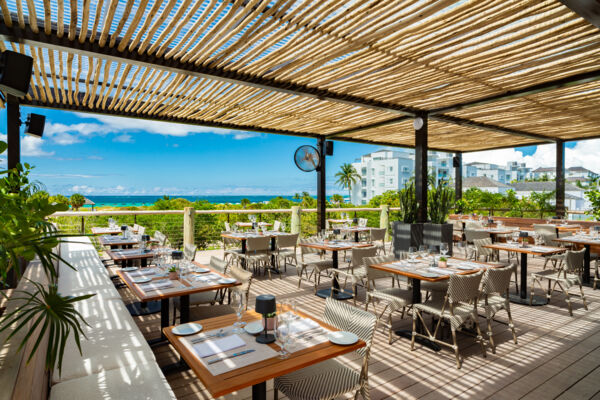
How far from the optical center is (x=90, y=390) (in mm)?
1931

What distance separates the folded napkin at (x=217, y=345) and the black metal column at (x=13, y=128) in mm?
4945

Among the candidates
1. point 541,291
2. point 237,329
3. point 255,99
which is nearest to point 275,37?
point 255,99

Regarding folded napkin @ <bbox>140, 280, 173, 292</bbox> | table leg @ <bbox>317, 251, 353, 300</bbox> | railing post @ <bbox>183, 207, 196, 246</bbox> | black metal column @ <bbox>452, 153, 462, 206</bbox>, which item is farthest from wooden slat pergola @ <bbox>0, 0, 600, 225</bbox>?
black metal column @ <bbox>452, 153, 462, 206</bbox>

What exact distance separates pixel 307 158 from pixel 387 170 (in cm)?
6927

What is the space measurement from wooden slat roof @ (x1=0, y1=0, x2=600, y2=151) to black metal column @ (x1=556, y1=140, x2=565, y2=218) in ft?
10.5

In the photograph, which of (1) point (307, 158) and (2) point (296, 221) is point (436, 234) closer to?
(1) point (307, 158)

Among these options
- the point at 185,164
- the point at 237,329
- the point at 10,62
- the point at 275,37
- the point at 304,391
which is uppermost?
the point at 185,164

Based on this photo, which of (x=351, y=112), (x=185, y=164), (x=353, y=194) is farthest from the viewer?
(x=353, y=194)

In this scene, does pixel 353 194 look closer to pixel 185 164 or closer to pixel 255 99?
pixel 185 164

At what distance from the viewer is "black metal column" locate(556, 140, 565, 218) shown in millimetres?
→ 9696

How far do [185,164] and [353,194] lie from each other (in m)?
40.7

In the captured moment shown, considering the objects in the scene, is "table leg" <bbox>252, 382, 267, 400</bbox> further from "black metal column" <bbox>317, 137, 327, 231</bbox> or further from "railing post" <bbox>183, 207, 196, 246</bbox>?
"black metal column" <bbox>317, 137, 327, 231</bbox>

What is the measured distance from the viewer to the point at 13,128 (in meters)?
5.14

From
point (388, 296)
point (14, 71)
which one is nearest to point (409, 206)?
point (388, 296)
